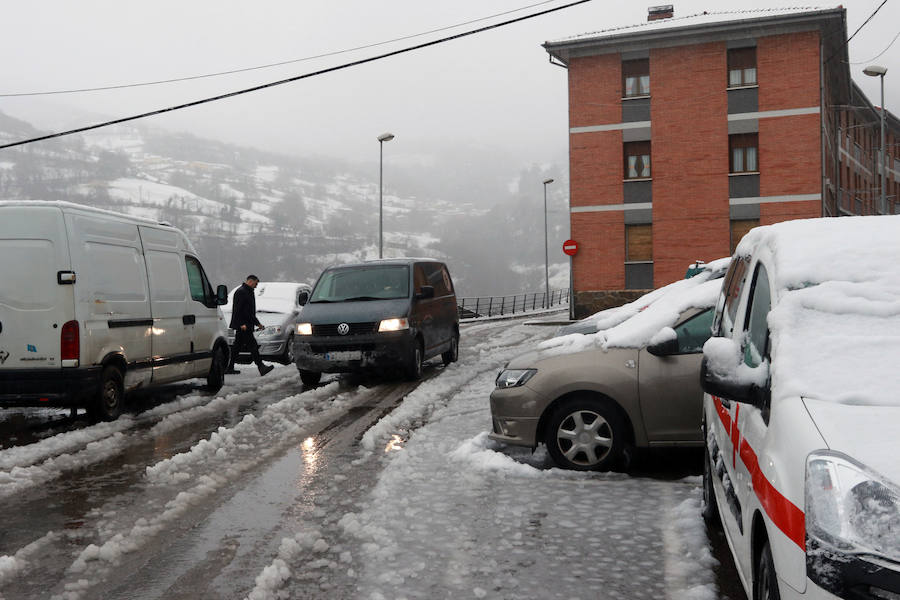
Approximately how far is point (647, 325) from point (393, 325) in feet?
20.1

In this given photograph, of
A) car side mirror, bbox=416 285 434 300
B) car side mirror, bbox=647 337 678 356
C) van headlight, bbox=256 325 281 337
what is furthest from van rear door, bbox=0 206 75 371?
van headlight, bbox=256 325 281 337

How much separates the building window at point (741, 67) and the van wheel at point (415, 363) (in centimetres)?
2294

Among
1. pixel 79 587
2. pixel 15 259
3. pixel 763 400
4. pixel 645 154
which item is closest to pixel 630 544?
pixel 763 400

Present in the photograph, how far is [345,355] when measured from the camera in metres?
11.7

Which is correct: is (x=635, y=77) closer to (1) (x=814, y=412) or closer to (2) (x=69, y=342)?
(2) (x=69, y=342)

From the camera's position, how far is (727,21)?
29656 mm

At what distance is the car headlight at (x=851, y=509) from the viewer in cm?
203

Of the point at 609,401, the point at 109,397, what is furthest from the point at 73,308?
the point at 609,401

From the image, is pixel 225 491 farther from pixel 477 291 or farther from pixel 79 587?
pixel 477 291

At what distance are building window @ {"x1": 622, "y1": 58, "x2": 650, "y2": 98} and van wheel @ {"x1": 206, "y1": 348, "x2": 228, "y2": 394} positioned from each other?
23830mm

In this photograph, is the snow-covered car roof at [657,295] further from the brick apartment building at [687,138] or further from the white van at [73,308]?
the brick apartment building at [687,138]

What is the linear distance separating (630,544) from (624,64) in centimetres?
2970

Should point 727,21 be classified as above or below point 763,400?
above

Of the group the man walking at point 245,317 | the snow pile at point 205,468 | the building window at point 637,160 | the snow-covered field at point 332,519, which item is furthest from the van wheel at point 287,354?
the building window at point 637,160
